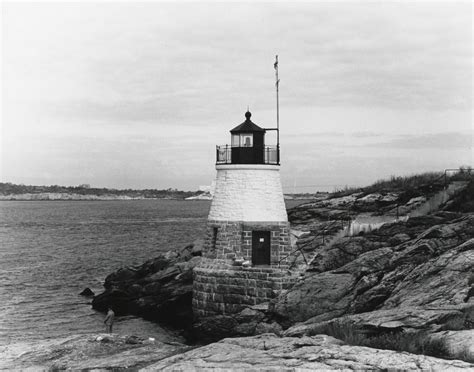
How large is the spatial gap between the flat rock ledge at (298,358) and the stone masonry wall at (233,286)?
9.63 m

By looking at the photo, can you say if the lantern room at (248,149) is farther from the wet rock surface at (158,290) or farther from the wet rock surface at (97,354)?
the wet rock surface at (97,354)

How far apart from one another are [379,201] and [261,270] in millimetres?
10230

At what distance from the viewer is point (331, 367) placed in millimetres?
7785

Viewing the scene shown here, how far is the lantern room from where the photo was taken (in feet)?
67.4

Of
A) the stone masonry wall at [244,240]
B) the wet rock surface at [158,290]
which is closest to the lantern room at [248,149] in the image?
the stone masonry wall at [244,240]

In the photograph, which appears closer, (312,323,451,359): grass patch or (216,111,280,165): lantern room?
(312,323,451,359): grass patch

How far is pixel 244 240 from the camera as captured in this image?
20.0 meters

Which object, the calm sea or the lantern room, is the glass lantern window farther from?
the calm sea

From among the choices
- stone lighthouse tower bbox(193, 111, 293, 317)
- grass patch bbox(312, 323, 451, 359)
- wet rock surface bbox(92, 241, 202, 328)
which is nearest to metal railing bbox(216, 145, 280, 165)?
stone lighthouse tower bbox(193, 111, 293, 317)

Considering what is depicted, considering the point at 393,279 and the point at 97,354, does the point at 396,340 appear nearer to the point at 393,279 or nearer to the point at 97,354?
the point at 393,279

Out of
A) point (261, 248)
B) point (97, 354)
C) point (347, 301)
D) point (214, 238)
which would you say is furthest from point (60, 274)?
point (347, 301)

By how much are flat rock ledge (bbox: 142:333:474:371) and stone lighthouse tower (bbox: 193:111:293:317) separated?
10.3 metres

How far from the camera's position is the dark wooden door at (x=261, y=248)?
20234 mm

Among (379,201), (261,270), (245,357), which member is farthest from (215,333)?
(379,201)
